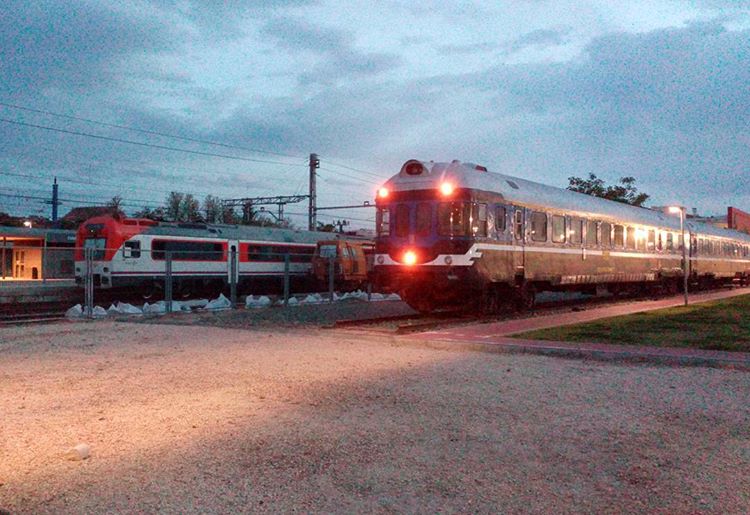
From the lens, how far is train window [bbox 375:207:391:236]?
57.7 feet

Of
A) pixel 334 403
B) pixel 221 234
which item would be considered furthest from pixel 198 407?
pixel 221 234

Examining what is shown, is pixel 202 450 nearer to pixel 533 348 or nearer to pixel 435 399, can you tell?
pixel 435 399

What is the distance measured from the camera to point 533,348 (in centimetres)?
1073

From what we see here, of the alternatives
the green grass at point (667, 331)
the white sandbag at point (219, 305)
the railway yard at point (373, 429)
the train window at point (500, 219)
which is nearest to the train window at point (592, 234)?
the green grass at point (667, 331)

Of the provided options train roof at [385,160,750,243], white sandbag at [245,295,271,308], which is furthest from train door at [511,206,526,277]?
white sandbag at [245,295,271,308]

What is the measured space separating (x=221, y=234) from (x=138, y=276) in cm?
467

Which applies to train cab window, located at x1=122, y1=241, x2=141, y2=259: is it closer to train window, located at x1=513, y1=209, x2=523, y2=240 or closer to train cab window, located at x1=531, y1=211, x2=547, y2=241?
train window, located at x1=513, y1=209, x2=523, y2=240

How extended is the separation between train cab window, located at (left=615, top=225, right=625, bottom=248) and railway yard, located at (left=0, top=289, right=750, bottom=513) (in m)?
14.7

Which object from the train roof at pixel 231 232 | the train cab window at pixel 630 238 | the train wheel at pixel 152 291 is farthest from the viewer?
the train roof at pixel 231 232

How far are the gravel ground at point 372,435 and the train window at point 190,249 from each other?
16.6m

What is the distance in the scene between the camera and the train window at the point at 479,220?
16.4 m

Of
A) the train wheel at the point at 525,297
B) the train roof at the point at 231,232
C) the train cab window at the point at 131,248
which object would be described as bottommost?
the train wheel at the point at 525,297

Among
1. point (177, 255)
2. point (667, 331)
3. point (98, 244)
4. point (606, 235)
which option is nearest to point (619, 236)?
point (606, 235)

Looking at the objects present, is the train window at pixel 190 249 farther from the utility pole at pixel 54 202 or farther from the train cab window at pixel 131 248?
the utility pole at pixel 54 202
